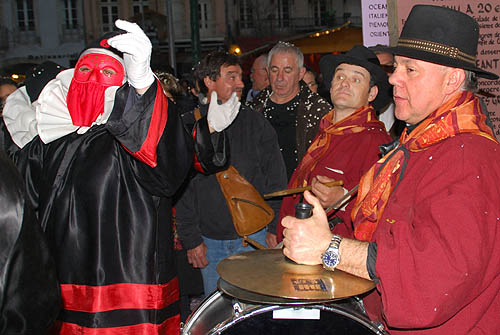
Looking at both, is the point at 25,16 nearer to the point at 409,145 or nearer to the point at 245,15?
the point at 245,15

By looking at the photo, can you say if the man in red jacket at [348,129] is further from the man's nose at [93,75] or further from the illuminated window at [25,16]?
the illuminated window at [25,16]

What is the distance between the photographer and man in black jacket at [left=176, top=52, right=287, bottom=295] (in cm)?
412

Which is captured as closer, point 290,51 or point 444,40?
point 444,40

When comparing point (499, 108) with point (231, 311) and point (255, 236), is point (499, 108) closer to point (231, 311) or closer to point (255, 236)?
point (255, 236)

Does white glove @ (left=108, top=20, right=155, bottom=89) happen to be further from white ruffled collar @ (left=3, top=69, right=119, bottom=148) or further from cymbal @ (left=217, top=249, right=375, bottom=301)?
cymbal @ (left=217, top=249, right=375, bottom=301)

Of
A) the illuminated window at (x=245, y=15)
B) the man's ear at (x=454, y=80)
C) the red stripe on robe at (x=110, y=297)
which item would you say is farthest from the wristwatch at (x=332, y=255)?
the illuminated window at (x=245, y=15)

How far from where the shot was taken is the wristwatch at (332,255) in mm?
2004

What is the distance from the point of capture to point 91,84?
2.85 metres

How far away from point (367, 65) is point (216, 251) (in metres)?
1.72

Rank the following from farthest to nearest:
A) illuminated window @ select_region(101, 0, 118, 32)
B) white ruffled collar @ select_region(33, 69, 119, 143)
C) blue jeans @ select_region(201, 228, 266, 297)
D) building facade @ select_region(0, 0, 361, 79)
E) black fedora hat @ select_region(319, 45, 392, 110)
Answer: illuminated window @ select_region(101, 0, 118, 32), building facade @ select_region(0, 0, 361, 79), blue jeans @ select_region(201, 228, 266, 297), black fedora hat @ select_region(319, 45, 392, 110), white ruffled collar @ select_region(33, 69, 119, 143)

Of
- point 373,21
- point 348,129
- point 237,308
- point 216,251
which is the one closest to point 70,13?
point 373,21

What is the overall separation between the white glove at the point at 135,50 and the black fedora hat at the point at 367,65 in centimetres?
176

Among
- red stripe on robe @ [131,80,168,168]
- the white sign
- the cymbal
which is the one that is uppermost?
the white sign

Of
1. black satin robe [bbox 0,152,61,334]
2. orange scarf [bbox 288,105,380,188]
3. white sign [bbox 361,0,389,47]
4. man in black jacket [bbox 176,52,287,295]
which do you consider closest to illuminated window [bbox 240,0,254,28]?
white sign [bbox 361,0,389,47]
